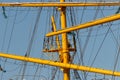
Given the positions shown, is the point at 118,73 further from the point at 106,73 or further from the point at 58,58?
the point at 58,58

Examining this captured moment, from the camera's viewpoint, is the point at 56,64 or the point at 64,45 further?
the point at 56,64

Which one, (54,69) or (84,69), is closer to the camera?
(84,69)

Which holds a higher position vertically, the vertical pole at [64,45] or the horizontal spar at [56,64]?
the vertical pole at [64,45]

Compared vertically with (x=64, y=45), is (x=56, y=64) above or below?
below

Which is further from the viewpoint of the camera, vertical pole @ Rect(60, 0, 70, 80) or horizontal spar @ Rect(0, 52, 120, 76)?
vertical pole @ Rect(60, 0, 70, 80)

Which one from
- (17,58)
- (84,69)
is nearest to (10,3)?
(17,58)

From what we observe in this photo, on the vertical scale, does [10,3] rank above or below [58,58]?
above

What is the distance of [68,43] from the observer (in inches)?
1371

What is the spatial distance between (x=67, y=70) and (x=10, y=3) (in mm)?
4973

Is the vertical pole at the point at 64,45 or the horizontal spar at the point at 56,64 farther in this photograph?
the vertical pole at the point at 64,45

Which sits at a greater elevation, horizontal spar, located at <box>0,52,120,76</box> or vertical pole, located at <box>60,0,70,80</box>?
vertical pole, located at <box>60,0,70,80</box>

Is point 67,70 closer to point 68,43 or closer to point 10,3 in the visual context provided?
point 68,43

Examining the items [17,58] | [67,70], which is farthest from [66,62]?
[17,58]

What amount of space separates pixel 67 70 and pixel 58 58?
1.12 m
